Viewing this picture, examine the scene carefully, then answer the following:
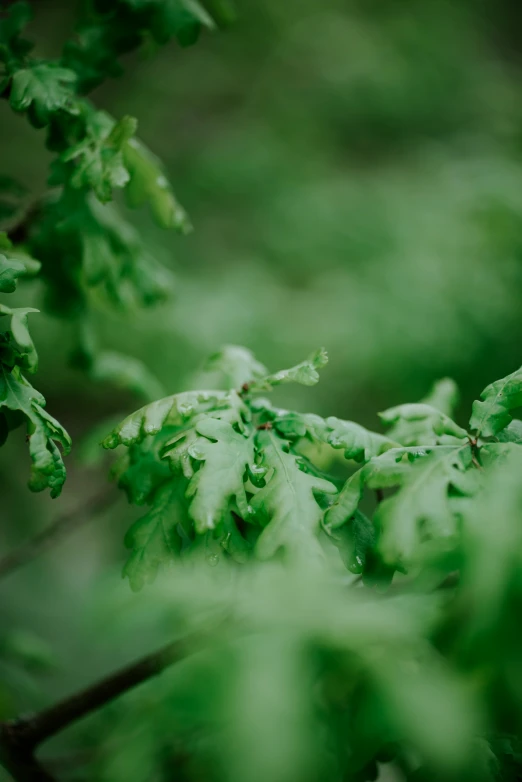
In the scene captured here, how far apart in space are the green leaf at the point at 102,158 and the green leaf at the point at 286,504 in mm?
574

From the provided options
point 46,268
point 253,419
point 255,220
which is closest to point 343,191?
point 255,220

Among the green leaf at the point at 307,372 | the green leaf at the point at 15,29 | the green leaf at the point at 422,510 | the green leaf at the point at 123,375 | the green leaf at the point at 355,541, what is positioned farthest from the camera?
the green leaf at the point at 123,375

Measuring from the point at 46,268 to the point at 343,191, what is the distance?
10.6ft

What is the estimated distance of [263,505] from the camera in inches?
32.5

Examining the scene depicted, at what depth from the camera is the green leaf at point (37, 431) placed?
33.4 inches

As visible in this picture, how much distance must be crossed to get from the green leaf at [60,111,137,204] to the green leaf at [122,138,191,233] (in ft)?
0.25

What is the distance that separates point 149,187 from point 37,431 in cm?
68

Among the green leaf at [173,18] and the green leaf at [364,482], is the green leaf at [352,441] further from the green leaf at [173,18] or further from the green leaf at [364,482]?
the green leaf at [173,18]

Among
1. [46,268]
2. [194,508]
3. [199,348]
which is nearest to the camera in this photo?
[194,508]

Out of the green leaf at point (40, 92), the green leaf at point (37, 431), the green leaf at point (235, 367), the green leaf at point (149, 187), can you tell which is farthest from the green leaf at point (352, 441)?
the green leaf at point (40, 92)

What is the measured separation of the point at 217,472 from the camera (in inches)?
31.8

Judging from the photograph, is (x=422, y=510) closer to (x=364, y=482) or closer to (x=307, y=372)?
(x=364, y=482)

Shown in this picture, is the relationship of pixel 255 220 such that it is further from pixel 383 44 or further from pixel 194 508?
pixel 194 508

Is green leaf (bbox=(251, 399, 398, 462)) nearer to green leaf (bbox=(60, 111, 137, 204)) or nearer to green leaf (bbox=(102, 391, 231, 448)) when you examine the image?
green leaf (bbox=(102, 391, 231, 448))
